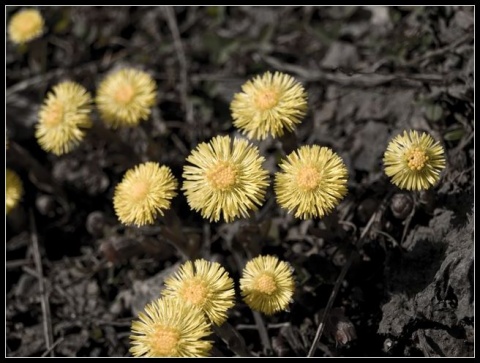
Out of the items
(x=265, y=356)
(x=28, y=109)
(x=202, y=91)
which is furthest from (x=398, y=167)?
(x=28, y=109)

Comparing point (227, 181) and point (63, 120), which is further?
point (63, 120)

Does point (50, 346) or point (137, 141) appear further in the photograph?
point (137, 141)

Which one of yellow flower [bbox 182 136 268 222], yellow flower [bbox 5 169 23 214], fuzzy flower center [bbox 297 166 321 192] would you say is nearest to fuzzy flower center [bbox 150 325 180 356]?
yellow flower [bbox 182 136 268 222]

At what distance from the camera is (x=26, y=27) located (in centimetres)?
387

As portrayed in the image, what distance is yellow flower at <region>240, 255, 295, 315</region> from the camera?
7.49 feet

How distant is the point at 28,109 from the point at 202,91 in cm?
129

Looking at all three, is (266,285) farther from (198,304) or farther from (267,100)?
(267,100)

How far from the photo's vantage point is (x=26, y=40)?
3896 mm

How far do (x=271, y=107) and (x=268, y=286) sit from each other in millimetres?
832

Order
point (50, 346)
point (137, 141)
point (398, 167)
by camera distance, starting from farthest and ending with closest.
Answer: point (137, 141) → point (50, 346) → point (398, 167)

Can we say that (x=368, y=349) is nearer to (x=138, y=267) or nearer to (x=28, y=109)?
(x=138, y=267)

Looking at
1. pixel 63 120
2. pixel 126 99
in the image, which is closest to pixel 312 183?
pixel 126 99

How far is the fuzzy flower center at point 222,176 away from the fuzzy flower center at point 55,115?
41.9 inches

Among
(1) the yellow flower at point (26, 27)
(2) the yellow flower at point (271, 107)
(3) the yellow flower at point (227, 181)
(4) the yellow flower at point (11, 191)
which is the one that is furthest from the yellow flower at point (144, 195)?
(1) the yellow flower at point (26, 27)
